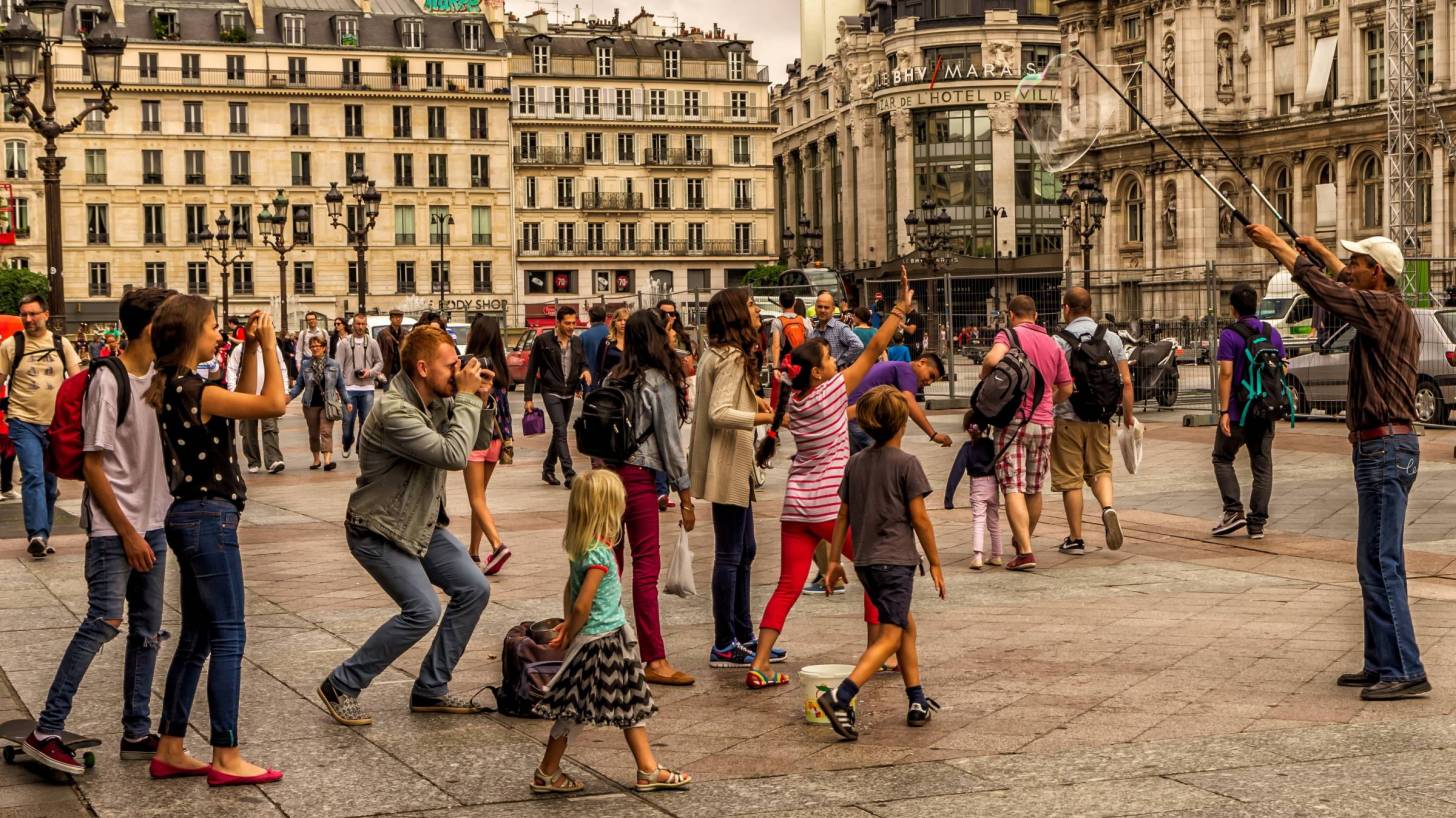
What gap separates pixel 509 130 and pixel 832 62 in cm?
2869

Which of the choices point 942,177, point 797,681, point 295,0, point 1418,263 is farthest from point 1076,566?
point 942,177

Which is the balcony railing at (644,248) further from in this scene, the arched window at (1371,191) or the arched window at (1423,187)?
the arched window at (1423,187)

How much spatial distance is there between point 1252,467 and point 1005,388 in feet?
9.02

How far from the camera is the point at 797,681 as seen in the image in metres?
8.27

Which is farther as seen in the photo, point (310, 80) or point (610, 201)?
point (610, 201)

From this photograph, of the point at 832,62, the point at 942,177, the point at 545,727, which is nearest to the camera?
the point at 545,727

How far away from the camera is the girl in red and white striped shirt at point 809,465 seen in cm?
816

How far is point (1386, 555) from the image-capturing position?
7.72 metres

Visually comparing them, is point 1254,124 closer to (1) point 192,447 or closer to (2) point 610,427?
(2) point 610,427

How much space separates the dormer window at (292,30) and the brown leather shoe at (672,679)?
78.8 metres

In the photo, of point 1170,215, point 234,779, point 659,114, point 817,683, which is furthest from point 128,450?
point 659,114

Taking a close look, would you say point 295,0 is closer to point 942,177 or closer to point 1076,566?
point 942,177

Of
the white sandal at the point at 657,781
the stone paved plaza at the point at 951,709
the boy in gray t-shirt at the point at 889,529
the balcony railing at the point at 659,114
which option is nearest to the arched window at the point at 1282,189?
Result: the balcony railing at the point at 659,114

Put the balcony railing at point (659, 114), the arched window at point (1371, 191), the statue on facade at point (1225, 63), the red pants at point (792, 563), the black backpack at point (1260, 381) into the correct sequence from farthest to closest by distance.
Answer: the balcony railing at point (659, 114), the statue on facade at point (1225, 63), the arched window at point (1371, 191), the black backpack at point (1260, 381), the red pants at point (792, 563)
